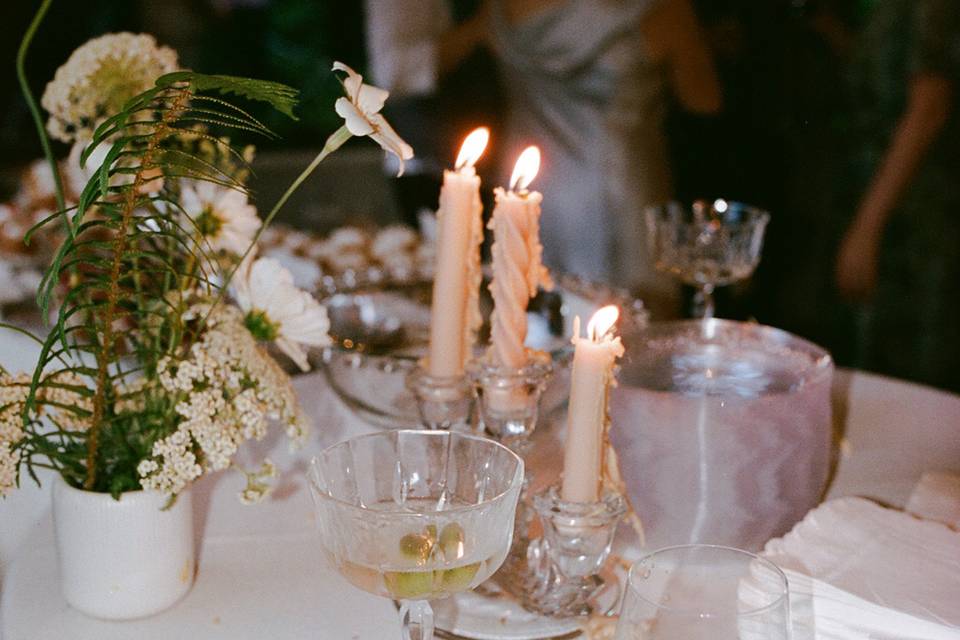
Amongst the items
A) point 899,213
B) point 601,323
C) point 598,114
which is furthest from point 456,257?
point 899,213

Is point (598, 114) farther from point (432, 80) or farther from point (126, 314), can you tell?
point (126, 314)

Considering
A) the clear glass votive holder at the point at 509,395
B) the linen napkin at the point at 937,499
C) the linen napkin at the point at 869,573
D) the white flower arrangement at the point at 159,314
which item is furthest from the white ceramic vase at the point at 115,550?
the linen napkin at the point at 937,499

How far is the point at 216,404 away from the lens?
0.75 meters

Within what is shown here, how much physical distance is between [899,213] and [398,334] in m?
2.31

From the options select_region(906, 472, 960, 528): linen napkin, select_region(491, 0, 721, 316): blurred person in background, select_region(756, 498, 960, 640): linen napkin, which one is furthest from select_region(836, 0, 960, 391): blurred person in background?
select_region(756, 498, 960, 640): linen napkin

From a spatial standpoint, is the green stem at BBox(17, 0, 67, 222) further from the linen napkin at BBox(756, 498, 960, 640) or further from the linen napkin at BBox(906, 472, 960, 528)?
the linen napkin at BBox(906, 472, 960, 528)

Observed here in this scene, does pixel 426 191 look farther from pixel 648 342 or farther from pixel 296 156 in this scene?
pixel 648 342

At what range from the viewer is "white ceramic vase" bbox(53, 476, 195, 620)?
779 mm

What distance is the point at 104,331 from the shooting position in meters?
0.73

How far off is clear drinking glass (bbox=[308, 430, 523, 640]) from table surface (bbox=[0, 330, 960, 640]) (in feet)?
0.39

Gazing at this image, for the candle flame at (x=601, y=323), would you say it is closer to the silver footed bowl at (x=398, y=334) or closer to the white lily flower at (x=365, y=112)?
the white lily flower at (x=365, y=112)

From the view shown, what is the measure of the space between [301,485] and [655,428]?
1.28 feet

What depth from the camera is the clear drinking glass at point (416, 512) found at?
0.64 m

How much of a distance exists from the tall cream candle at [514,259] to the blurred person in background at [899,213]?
8.03ft
